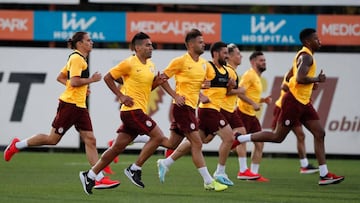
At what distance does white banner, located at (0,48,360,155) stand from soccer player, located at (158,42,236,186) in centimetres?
913

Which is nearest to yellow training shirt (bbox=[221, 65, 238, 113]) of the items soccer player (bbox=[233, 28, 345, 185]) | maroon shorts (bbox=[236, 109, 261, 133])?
maroon shorts (bbox=[236, 109, 261, 133])

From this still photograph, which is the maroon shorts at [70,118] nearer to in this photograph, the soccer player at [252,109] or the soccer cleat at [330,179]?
the soccer player at [252,109]

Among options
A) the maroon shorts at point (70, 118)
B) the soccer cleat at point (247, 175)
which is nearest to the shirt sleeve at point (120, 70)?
the maroon shorts at point (70, 118)

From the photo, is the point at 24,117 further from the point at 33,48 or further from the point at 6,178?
the point at 6,178

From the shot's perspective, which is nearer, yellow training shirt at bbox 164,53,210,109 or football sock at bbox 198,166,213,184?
football sock at bbox 198,166,213,184

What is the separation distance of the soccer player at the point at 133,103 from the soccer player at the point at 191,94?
2.17 feet

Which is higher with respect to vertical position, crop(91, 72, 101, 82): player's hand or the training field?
crop(91, 72, 101, 82): player's hand

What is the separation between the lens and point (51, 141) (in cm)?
1677

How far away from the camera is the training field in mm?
14359

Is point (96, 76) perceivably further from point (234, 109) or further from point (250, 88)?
point (250, 88)

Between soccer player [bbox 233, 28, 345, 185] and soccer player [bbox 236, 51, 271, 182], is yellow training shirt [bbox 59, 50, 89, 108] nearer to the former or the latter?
soccer player [bbox 233, 28, 345, 185]

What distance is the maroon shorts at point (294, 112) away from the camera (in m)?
17.5

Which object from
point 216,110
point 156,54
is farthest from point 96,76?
point 156,54

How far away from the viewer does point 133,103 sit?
1491cm
